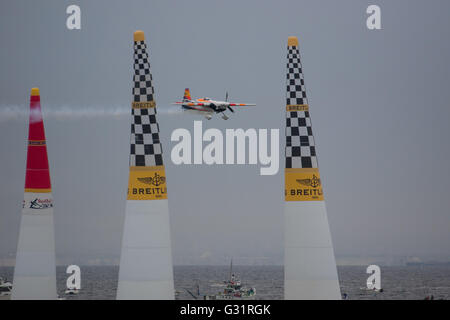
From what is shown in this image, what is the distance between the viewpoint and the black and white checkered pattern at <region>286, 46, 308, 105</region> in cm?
1809

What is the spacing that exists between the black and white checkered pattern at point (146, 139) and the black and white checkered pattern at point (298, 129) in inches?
155

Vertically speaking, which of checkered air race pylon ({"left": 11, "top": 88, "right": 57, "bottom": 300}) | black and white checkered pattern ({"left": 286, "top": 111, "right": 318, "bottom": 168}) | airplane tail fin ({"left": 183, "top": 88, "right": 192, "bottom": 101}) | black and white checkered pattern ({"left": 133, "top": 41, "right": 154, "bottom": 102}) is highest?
airplane tail fin ({"left": 183, "top": 88, "right": 192, "bottom": 101})

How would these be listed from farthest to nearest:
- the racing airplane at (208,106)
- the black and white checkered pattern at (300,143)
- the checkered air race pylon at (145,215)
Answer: the racing airplane at (208,106)
the black and white checkered pattern at (300,143)
the checkered air race pylon at (145,215)

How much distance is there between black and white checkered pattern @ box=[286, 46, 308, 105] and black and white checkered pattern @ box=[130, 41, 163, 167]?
4082mm

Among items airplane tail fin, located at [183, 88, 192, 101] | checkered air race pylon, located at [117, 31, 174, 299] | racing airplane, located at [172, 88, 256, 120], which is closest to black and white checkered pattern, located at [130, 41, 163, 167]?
checkered air race pylon, located at [117, 31, 174, 299]

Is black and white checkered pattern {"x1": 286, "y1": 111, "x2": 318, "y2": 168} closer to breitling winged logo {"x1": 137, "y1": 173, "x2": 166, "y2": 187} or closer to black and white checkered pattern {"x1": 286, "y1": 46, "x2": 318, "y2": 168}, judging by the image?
black and white checkered pattern {"x1": 286, "y1": 46, "x2": 318, "y2": 168}

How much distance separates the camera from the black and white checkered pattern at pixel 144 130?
15.6 metres

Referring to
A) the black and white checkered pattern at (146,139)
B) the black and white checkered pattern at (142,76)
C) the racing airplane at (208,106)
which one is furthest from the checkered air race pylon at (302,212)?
the racing airplane at (208,106)

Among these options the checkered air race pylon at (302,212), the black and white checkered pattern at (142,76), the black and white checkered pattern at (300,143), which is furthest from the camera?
the black and white checkered pattern at (300,143)

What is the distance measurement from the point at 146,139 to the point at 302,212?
179 inches

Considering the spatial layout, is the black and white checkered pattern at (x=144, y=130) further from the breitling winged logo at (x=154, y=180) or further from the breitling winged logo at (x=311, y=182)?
the breitling winged logo at (x=311, y=182)
